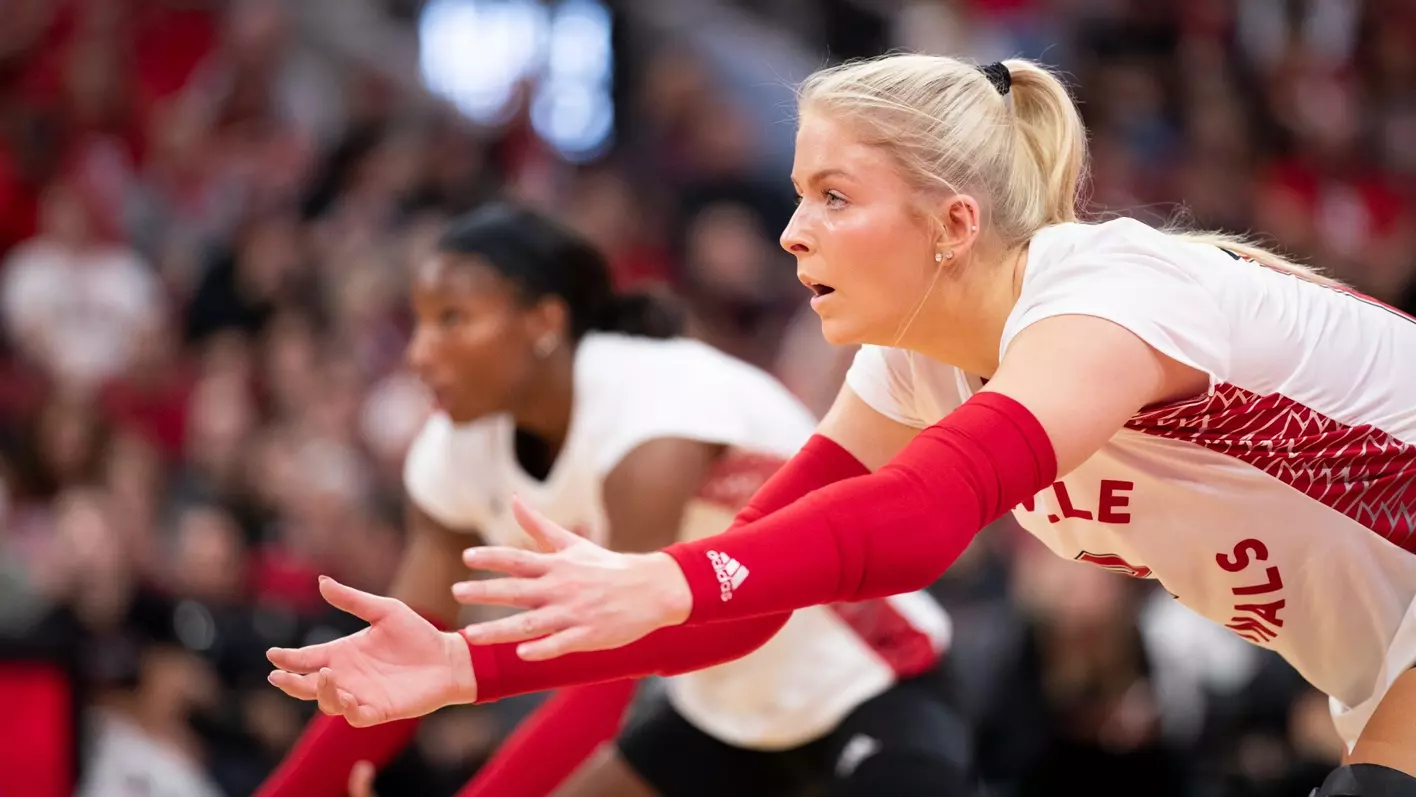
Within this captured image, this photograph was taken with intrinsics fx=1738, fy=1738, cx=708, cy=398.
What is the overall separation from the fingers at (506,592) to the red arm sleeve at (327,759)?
1.65 meters

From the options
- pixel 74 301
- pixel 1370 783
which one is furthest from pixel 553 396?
pixel 74 301

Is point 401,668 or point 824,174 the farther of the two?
point 824,174

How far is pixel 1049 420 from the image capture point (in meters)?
2.18

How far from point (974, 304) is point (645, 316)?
4.42 feet

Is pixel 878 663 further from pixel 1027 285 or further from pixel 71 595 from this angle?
pixel 71 595

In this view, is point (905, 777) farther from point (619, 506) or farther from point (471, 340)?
point (471, 340)

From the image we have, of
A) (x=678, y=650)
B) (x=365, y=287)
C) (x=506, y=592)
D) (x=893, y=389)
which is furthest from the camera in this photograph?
(x=365, y=287)

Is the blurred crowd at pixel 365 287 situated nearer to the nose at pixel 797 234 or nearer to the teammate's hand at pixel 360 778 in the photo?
the teammate's hand at pixel 360 778

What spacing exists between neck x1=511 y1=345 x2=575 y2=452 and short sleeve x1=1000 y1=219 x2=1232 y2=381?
4.93 feet

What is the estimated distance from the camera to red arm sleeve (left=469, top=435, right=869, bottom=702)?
2.22 m

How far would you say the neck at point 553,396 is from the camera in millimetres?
3732

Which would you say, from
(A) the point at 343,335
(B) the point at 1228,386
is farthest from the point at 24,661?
(B) the point at 1228,386

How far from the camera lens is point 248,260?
8.35 meters

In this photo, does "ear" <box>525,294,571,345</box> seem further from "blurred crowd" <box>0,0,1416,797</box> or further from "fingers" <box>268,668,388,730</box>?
"fingers" <box>268,668,388,730</box>
